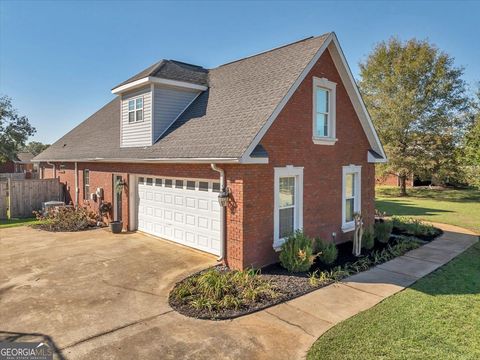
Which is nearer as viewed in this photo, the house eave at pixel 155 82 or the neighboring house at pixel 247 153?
the neighboring house at pixel 247 153

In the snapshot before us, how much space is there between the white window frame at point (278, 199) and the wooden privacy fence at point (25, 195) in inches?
577

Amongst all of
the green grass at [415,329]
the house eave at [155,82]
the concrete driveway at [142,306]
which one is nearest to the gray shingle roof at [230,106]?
the house eave at [155,82]

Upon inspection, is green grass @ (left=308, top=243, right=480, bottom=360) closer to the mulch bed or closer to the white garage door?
the mulch bed

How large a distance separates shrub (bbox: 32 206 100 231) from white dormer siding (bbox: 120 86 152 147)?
3968mm

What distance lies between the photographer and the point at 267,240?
874cm

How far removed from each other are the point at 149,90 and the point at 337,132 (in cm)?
726

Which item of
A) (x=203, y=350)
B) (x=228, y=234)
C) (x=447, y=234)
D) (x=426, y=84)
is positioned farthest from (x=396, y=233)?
(x=426, y=84)

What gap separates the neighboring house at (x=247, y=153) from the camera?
853 centimetres

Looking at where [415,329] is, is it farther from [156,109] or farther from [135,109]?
[135,109]

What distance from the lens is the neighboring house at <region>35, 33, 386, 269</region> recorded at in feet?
28.0

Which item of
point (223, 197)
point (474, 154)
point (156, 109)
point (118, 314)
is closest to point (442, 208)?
point (474, 154)

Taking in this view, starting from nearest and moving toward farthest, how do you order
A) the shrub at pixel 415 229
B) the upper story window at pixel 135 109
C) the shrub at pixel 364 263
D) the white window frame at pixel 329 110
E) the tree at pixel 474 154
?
the shrub at pixel 364 263, the white window frame at pixel 329 110, the upper story window at pixel 135 109, the shrub at pixel 415 229, the tree at pixel 474 154

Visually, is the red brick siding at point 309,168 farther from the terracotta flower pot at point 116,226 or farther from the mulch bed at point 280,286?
the terracotta flower pot at point 116,226

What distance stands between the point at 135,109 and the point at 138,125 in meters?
0.77
